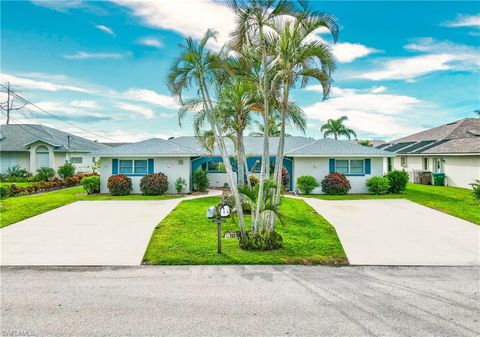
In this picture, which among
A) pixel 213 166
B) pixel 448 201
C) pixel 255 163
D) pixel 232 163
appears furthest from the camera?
pixel 213 166

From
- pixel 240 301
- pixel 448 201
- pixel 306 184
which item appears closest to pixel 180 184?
pixel 306 184

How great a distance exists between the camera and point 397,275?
698 centimetres

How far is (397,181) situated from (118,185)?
16895 mm

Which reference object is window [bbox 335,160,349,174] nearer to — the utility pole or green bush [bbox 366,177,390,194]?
green bush [bbox 366,177,390,194]

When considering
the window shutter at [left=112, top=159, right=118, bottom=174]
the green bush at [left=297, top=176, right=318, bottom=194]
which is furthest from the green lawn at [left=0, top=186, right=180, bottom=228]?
the green bush at [left=297, top=176, right=318, bottom=194]

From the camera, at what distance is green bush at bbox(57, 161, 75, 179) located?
27.6m

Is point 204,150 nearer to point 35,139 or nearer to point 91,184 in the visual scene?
A: point 91,184

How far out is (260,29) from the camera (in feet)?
27.6

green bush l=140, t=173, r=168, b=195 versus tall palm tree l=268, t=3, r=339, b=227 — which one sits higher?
tall palm tree l=268, t=3, r=339, b=227

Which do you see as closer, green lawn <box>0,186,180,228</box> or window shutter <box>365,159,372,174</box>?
green lawn <box>0,186,180,228</box>

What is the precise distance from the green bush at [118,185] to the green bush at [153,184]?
88 centimetres

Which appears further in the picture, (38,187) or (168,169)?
(38,187)

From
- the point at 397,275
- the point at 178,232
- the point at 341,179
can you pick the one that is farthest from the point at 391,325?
the point at 341,179

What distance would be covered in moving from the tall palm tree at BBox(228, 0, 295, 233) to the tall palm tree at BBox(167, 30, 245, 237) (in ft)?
2.07
